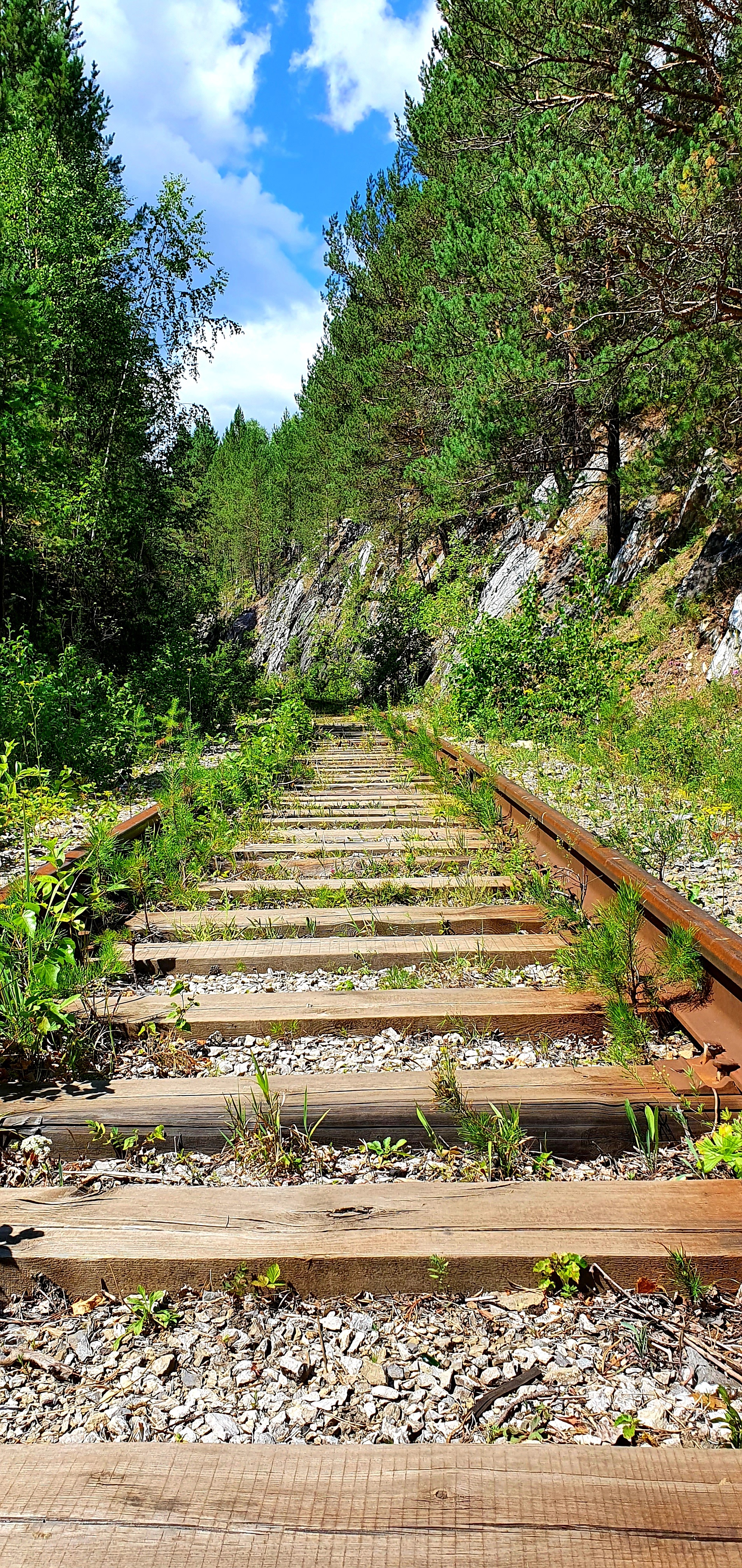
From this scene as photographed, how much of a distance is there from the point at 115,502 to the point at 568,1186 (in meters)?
12.9

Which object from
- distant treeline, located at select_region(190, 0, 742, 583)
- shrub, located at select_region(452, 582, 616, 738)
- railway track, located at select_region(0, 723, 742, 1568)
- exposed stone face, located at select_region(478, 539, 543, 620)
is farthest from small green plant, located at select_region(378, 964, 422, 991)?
exposed stone face, located at select_region(478, 539, 543, 620)

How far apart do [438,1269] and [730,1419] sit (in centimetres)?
49

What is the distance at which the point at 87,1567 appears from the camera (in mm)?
1005

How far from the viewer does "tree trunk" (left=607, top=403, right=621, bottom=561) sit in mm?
13617

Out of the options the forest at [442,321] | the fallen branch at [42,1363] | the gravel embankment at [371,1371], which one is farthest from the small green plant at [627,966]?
the forest at [442,321]

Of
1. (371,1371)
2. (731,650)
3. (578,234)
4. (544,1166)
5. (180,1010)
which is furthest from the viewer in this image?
(731,650)

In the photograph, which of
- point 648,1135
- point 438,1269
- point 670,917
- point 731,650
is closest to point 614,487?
point 731,650

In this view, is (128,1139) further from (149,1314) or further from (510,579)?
(510,579)

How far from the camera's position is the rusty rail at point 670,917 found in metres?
2.21

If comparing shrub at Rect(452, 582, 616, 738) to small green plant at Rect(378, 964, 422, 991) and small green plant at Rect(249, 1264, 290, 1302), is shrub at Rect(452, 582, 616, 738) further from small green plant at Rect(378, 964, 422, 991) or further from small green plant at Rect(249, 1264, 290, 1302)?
small green plant at Rect(249, 1264, 290, 1302)

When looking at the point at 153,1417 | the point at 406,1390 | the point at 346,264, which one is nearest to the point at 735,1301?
the point at 406,1390

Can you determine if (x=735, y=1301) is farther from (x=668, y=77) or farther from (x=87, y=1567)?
(x=668, y=77)

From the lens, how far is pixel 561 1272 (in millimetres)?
1514

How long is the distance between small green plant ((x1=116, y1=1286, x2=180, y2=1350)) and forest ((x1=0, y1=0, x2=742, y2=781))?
16.7ft
